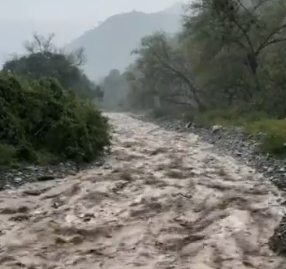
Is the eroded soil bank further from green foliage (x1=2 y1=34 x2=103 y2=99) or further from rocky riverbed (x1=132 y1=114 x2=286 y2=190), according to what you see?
green foliage (x1=2 y1=34 x2=103 y2=99)

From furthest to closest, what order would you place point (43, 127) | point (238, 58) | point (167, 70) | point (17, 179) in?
point (167, 70) → point (238, 58) → point (43, 127) → point (17, 179)

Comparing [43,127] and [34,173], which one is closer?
[34,173]

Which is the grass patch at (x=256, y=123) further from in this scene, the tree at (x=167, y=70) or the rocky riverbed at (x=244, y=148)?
the tree at (x=167, y=70)

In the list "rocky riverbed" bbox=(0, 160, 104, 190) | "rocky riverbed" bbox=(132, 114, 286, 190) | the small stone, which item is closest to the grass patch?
"rocky riverbed" bbox=(132, 114, 286, 190)

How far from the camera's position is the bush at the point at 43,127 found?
56.5 ft

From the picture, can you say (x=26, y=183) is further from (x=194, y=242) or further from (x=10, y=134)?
(x=194, y=242)

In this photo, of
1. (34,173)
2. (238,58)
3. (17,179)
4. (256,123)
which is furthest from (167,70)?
(17,179)

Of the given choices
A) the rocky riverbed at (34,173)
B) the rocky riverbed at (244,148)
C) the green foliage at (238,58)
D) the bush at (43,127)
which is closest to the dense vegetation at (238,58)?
the green foliage at (238,58)

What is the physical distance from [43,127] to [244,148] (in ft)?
24.4

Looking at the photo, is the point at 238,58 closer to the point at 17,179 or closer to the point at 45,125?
the point at 45,125

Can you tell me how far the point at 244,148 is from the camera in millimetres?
20469

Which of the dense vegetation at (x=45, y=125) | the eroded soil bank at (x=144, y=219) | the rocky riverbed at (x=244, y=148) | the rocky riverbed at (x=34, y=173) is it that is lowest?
the rocky riverbed at (x=244, y=148)

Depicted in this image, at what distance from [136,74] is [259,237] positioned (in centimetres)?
4468

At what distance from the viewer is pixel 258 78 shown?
31.9 metres
